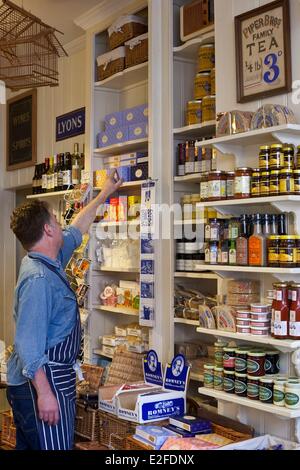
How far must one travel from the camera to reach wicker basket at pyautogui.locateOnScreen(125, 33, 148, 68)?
3725 millimetres

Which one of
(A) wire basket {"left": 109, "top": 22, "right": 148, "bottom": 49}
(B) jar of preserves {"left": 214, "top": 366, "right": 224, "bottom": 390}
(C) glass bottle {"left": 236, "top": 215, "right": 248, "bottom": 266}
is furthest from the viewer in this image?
(A) wire basket {"left": 109, "top": 22, "right": 148, "bottom": 49}

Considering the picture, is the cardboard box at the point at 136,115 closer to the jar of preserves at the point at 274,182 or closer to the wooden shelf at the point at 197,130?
the wooden shelf at the point at 197,130

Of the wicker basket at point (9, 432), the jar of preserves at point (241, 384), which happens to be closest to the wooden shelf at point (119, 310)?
the wicker basket at point (9, 432)

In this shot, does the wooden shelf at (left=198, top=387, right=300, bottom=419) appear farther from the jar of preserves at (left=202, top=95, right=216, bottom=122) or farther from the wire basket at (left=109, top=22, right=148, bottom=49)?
the wire basket at (left=109, top=22, right=148, bottom=49)

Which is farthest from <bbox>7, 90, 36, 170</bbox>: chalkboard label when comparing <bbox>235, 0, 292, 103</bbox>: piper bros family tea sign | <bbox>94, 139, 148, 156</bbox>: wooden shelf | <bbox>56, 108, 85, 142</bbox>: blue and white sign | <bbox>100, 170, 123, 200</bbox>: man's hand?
<bbox>235, 0, 292, 103</bbox>: piper bros family tea sign

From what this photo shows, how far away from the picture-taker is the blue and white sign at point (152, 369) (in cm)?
319

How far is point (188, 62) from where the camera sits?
11.6ft

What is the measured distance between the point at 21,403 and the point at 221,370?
0.89 m

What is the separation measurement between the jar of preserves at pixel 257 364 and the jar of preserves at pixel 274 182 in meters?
0.66

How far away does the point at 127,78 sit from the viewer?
13.2ft

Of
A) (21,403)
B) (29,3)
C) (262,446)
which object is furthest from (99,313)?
(29,3)

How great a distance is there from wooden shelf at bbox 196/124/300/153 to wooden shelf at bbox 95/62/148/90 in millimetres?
1195

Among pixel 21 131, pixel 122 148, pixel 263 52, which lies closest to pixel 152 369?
pixel 122 148
